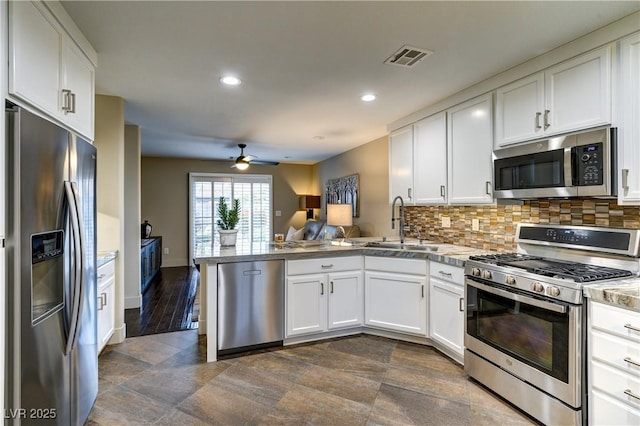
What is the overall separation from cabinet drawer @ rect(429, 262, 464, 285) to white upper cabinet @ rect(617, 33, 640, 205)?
1082 mm

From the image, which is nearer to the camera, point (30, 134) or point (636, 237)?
point (30, 134)

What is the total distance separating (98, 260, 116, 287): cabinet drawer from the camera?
8.57 ft

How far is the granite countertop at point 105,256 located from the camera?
2.61 meters

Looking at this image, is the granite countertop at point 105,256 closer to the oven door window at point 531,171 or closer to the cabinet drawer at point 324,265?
the cabinet drawer at point 324,265

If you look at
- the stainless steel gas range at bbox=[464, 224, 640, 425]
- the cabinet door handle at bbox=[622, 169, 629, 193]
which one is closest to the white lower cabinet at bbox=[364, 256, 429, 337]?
the stainless steel gas range at bbox=[464, 224, 640, 425]

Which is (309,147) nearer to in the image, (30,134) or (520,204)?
(520,204)

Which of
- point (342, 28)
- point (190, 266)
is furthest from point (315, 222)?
point (342, 28)

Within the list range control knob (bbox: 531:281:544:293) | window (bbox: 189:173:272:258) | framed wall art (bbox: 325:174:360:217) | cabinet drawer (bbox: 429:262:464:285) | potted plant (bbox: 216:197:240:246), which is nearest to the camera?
range control knob (bbox: 531:281:544:293)

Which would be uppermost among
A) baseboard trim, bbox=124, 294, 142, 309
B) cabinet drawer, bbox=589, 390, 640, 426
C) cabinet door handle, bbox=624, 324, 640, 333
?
cabinet door handle, bbox=624, 324, 640, 333

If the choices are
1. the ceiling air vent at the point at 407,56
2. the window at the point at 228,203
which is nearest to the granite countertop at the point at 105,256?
the ceiling air vent at the point at 407,56

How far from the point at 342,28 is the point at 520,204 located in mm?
1971

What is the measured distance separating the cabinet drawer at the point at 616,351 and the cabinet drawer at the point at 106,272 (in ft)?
10.7

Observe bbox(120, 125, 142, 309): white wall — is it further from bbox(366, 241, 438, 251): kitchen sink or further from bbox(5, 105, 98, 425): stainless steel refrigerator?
bbox(366, 241, 438, 251): kitchen sink

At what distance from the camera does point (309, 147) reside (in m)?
5.84
